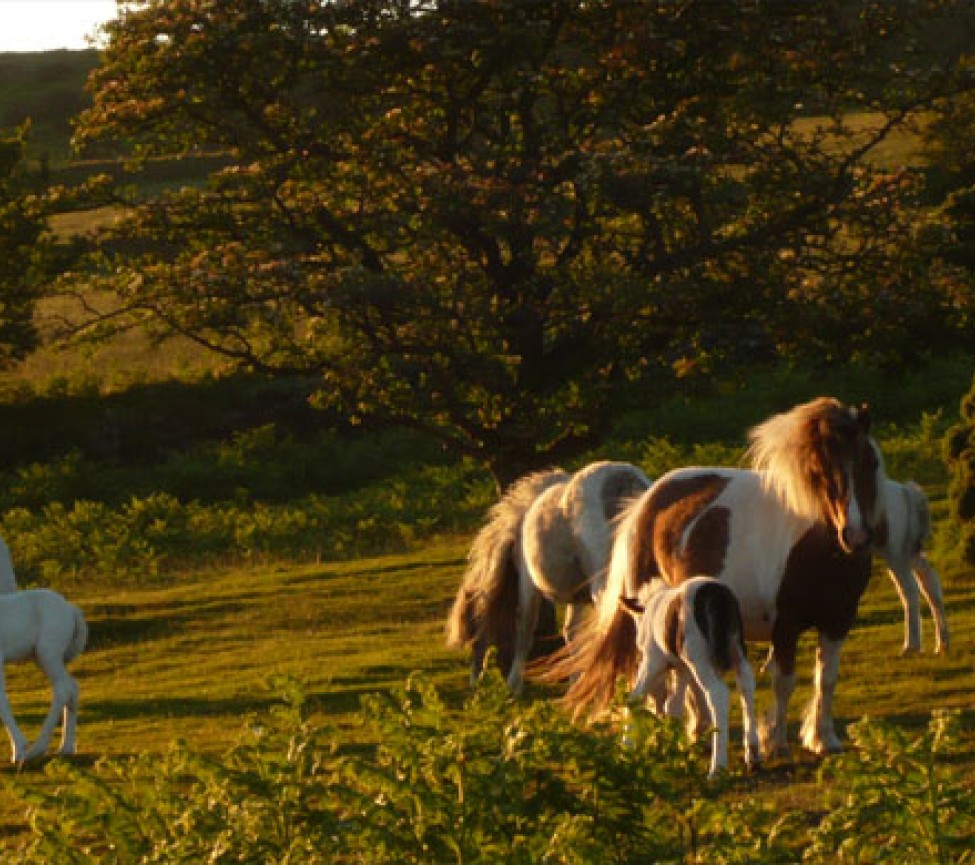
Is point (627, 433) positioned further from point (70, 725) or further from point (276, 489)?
point (70, 725)

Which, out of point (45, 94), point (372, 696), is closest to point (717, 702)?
point (372, 696)

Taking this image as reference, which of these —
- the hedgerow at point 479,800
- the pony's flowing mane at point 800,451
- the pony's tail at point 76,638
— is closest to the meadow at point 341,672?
the hedgerow at point 479,800

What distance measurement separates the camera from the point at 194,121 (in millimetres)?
23453

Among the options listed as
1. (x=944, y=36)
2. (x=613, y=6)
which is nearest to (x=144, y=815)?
(x=613, y=6)

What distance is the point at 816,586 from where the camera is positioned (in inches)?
527

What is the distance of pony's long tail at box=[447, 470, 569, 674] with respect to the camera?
18.8 metres

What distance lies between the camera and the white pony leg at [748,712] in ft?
42.2

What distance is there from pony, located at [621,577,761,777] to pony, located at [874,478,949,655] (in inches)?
240

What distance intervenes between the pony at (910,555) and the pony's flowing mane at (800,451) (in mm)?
5669

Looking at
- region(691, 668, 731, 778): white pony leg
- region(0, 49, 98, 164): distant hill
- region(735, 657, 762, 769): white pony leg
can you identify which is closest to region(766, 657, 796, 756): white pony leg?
region(735, 657, 762, 769): white pony leg

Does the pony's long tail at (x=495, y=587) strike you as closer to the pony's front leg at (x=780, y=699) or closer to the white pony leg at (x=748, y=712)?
the pony's front leg at (x=780, y=699)

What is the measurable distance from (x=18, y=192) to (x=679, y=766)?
157ft

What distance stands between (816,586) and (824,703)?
86cm

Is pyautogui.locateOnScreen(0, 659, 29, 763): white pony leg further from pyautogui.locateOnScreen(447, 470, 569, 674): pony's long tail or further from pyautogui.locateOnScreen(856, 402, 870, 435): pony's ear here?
pyautogui.locateOnScreen(856, 402, 870, 435): pony's ear
